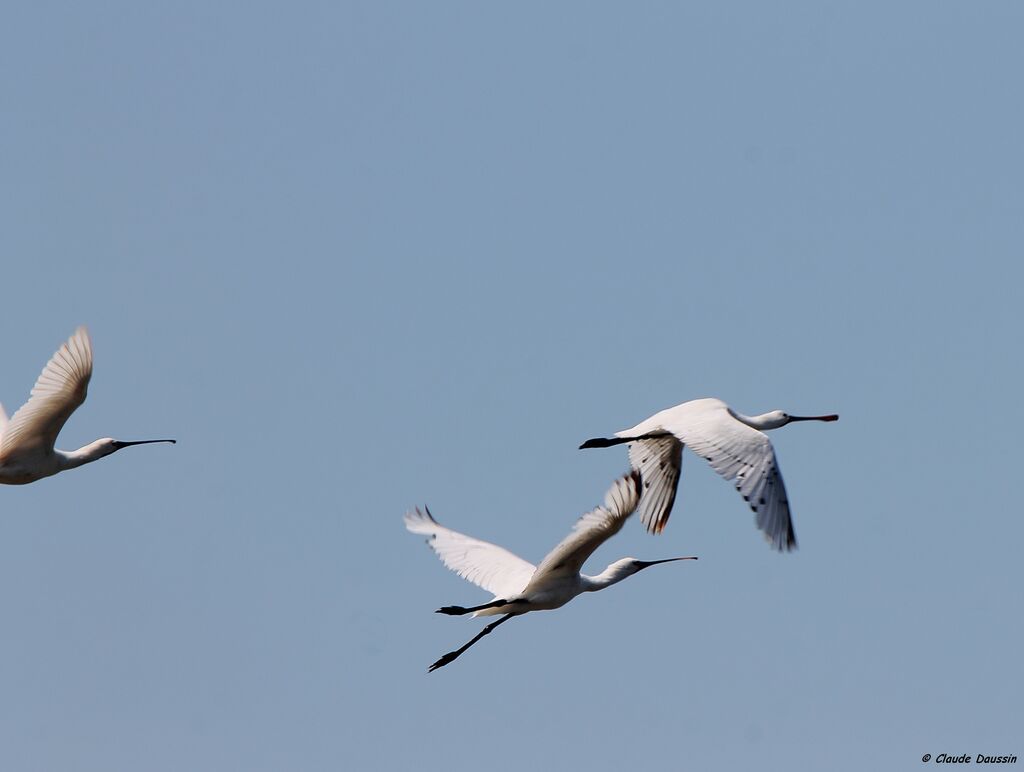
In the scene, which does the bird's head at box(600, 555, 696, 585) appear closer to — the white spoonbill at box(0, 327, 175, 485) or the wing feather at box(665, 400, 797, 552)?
the wing feather at box(665, 400, 797, 552)

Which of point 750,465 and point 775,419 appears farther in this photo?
point 775,419

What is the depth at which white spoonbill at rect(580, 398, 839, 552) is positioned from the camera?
22875 mm

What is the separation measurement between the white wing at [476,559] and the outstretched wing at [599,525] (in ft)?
4.16

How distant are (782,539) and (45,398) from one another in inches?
403

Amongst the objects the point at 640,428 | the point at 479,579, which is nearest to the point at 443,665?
the point at 479,579

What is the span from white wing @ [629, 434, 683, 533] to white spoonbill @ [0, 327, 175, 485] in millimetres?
7327

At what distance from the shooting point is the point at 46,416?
27.2 m

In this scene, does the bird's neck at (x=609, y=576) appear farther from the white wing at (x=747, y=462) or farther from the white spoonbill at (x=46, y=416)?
the white spoonbill at (x=46, y=416)

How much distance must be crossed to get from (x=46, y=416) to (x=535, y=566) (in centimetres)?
685

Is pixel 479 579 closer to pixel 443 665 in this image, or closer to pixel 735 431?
pixel 443 665

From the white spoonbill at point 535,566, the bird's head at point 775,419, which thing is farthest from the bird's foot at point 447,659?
the bird's head at point 775,419

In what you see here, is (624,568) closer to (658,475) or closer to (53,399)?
(658,475)

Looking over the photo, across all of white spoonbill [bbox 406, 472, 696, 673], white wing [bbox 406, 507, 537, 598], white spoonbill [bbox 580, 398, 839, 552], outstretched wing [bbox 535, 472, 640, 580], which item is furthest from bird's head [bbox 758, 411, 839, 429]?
outstretched wing [bbox 535, 472, 640, 580]

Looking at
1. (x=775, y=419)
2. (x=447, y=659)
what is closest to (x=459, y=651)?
(x=447, y=659)
